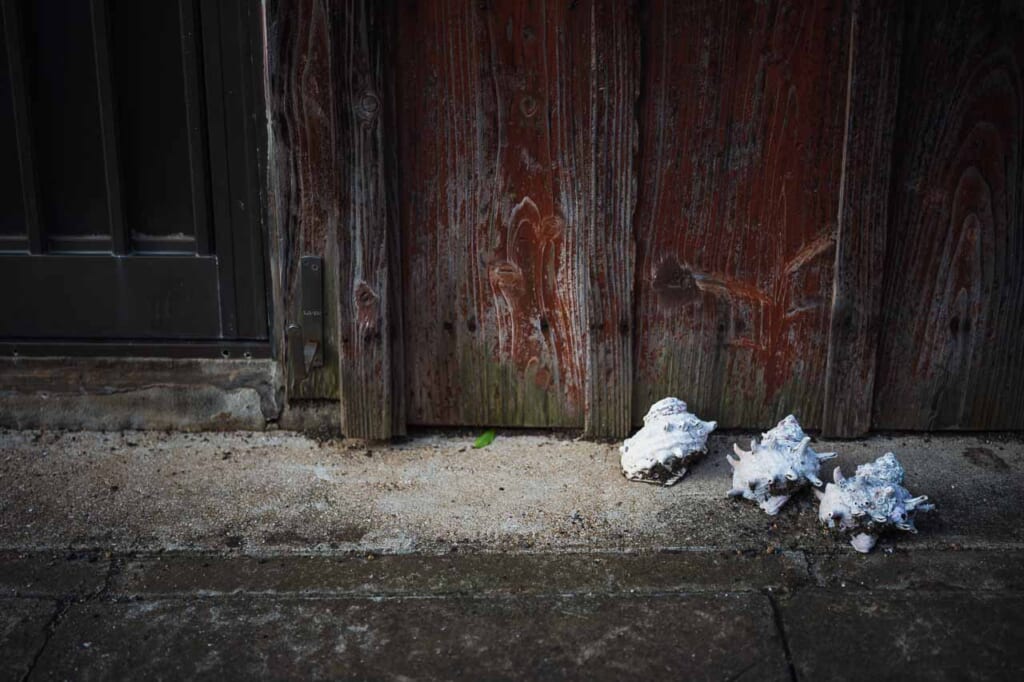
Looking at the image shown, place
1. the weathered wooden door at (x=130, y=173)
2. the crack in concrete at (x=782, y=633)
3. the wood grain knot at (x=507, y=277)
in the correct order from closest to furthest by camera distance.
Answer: the crack in concrete at (x=782, y=633) < the weathered wooden door at (x=130, y=173) < the wood grain knot at (x=507, y=277)

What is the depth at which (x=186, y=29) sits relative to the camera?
3.11 meters

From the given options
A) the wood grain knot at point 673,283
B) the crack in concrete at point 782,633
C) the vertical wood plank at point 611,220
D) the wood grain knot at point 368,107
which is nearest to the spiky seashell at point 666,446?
the vertical wood plank at point 611,220

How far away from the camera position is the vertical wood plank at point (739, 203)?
304 cm

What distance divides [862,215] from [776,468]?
84 centimetres

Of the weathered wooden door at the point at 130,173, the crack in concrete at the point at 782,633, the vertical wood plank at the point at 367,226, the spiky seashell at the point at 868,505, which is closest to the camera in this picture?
the crack in concrete at the point at 782,633

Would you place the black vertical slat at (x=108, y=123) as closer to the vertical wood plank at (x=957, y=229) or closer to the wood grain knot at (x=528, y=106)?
the wood grain knot at (x=528, y=106)

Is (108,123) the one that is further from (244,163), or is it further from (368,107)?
(368,107)

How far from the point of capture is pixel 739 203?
125 inches

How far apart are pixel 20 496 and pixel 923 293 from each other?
287 centimetres

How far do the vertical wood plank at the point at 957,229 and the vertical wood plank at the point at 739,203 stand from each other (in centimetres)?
22

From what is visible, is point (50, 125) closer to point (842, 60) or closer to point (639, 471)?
point (639, 471)

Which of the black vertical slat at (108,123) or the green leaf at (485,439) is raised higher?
the black vertical slat at (108,123)

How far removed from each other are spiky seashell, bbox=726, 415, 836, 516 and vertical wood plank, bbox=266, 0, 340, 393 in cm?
136

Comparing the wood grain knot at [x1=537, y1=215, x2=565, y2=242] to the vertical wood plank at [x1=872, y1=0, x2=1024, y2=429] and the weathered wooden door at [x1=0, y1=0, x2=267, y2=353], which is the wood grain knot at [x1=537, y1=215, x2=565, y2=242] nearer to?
the weathered wooden door at [x1=0, y1=0, x2=267, y2=353]
